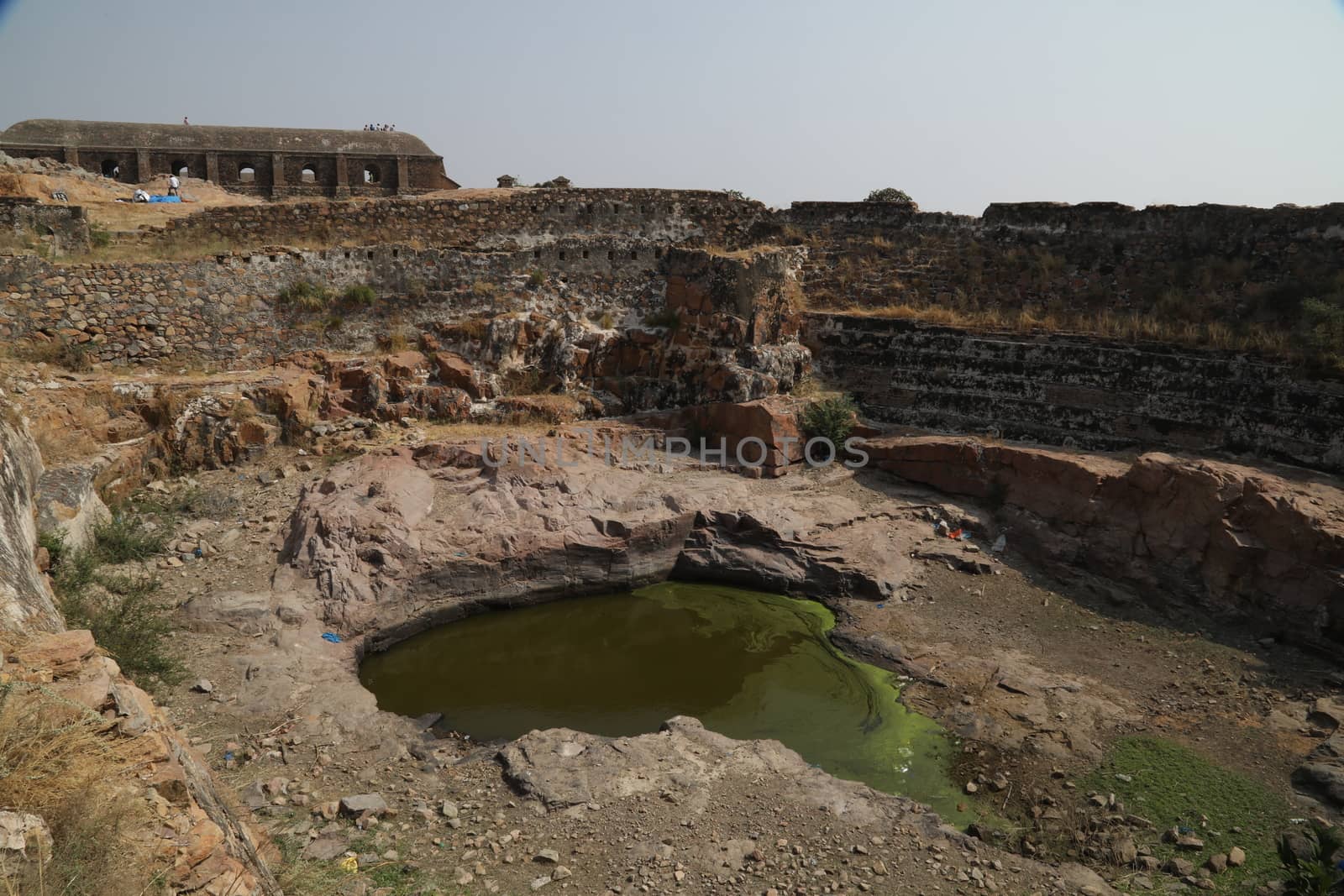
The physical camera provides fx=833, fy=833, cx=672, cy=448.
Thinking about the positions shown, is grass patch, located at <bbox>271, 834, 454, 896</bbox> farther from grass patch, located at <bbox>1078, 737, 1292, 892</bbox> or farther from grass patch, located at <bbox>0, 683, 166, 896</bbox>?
grass patch, located at <bbox>1078, 737, 1292, 892</bbox>

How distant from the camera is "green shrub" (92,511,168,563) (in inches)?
352

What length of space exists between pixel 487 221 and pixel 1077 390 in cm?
1043

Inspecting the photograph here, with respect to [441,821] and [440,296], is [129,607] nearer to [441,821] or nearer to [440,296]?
[441,821]

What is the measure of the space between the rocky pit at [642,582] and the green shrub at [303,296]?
0.45 ft

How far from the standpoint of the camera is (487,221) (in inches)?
607

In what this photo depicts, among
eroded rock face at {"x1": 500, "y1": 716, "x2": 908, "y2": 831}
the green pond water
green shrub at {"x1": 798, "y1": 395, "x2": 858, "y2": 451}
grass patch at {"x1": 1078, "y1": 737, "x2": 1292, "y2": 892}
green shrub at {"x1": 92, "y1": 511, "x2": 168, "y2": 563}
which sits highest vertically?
green shrub at {"x1": 798, "y1": 395, "x2": 858, "y2": 451}

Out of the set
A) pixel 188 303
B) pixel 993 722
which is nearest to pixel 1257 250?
pixel 993 722

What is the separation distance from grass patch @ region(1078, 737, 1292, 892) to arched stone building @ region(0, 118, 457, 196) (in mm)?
18983

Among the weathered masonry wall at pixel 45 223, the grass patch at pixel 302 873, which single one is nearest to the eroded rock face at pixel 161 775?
the grass patch at pixel 302 873

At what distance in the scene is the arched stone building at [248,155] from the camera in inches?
746

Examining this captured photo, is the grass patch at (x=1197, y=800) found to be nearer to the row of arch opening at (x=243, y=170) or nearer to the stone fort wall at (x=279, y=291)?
the stone fort wall at (x=279, y=291)

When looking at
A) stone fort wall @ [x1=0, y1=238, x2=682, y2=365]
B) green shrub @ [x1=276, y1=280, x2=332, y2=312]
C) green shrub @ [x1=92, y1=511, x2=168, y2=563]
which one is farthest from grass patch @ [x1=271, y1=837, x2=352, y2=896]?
green shrub @ [x1=276, y1=280, x2=332, y2=312]

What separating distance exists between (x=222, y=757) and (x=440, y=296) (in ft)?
28.3

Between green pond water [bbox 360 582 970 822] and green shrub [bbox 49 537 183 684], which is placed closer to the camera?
green shrub [bbox 49 537 183 684]
